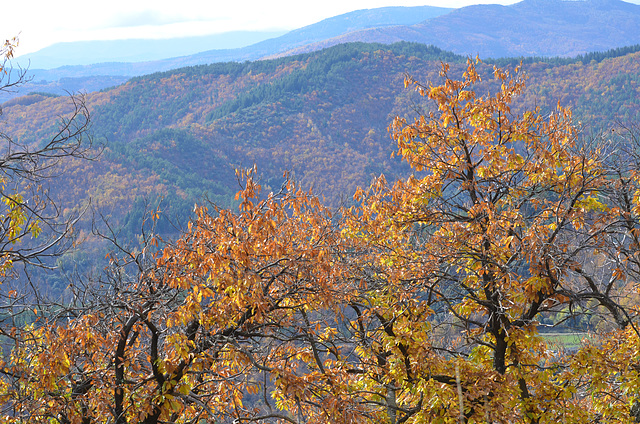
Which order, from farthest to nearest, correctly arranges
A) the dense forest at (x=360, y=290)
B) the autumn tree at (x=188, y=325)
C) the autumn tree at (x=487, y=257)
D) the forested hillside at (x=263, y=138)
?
the forested hillside at (x=263, y=138), the autumn tree at (x=487, y=257), the dense forest at (x=360, y=290), the autumn tree at (x=188, y=325)

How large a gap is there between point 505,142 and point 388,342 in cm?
412

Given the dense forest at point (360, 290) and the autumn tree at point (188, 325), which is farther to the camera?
the dense forest at point (360, 290)

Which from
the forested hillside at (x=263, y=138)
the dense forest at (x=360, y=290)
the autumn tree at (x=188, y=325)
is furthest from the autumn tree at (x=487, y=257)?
the forested hillside at (x=263, y=138)

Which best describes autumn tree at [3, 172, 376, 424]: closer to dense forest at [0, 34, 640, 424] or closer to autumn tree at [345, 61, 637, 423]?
dense forest at [0, 34, 640, 424]

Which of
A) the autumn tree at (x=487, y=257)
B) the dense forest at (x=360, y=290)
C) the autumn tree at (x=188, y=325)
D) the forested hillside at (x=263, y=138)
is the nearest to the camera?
the autumn tree at (x=188, y=325)

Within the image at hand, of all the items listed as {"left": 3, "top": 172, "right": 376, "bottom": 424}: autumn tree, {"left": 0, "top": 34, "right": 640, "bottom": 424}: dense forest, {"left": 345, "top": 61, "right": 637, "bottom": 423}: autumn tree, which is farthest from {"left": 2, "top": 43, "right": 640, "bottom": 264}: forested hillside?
{"left": 3, "top": 172, "right": 376, "bottom": 424}: autumn tree

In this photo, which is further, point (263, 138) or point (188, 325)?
point (263, 138)

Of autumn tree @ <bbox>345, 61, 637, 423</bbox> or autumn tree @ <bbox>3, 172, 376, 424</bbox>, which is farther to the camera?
autumn tree @ <bbox>345, 61, 637, 423</bbox>

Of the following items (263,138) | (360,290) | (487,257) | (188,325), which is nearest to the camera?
(188,325)

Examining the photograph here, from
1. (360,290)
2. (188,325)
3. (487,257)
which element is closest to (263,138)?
(360,290)

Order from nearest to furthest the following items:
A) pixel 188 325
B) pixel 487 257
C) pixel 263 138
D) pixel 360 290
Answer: pixel 188 325 < pixel 487 257 < pixel 360 290 < pixel 263 138

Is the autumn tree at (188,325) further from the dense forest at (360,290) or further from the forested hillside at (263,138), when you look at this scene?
the forested hillside at (263,138)

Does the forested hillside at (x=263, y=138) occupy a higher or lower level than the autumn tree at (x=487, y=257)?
lower

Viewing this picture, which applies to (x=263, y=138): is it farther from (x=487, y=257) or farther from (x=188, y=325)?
(x=188, y=325)
